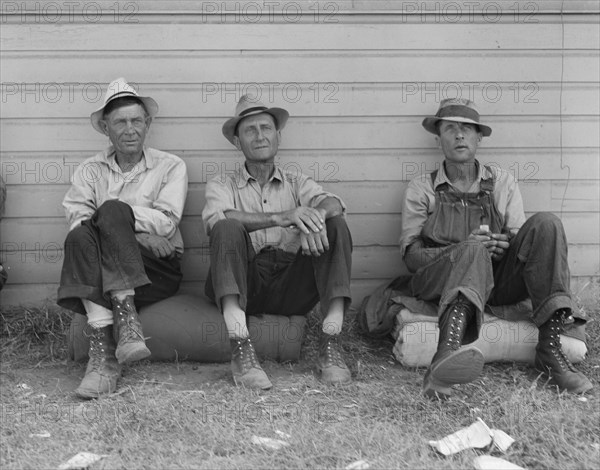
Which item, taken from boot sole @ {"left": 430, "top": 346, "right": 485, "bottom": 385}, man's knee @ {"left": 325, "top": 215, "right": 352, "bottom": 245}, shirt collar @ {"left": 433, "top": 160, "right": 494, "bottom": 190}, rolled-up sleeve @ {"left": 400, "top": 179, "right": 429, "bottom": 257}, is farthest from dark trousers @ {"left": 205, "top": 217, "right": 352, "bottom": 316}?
shirt collar @ {"left": 433, "top": 160, "right": 494, "bottom": 190}

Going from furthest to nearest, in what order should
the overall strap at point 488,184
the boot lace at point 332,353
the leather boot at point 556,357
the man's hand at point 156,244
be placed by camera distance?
the overall strap at point 488,184 < the man's hand at point 156,244 < the boot lace at point 332,353 < the leather boot at point 556,357

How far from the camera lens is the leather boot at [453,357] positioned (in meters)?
3.55

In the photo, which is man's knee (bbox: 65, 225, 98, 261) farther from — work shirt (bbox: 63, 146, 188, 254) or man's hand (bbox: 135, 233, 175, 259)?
work shirt (bbox: 63, 146, 188, 254)

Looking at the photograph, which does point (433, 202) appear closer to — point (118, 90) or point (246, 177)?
point (246, 177)

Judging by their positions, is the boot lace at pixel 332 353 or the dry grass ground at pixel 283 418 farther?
the boot lace at pixel 332 353

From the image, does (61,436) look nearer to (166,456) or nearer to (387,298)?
(166,456)

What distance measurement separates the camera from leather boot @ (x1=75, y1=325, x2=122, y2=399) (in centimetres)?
402

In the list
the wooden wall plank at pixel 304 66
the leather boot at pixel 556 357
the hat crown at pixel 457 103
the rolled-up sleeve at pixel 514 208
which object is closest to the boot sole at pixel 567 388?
the leather boot at pixel 556 357

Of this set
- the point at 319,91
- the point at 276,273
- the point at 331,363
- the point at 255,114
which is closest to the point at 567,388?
the point at 331,363

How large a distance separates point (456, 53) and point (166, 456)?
3262mm

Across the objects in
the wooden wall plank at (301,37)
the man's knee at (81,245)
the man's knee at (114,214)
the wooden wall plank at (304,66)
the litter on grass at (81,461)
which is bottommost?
the litter on grass at (81,461)

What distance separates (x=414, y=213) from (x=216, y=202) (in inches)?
46.7

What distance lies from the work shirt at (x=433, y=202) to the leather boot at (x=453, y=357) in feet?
2.97

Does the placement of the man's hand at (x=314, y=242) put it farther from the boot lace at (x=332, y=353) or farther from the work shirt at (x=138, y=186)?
the work shirt at (x=138, y=186)
